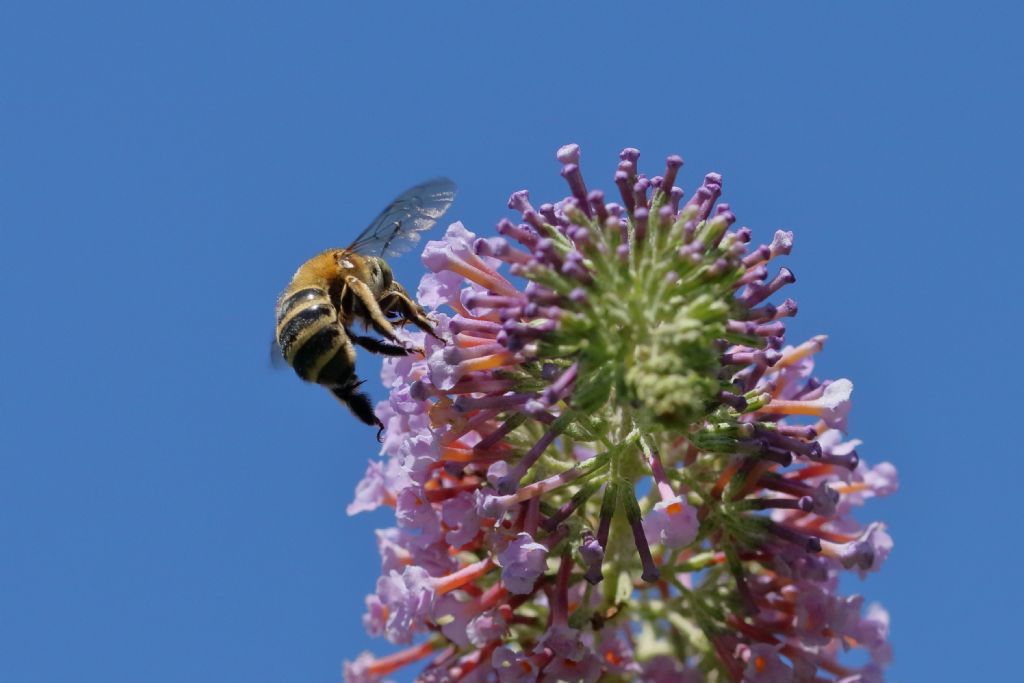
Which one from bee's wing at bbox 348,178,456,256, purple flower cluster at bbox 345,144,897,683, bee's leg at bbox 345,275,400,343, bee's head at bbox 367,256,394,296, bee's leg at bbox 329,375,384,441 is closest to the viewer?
purple flower cluster at bbox 345,144,897,683

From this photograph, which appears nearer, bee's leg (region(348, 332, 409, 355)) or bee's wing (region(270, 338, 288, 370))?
bee's leg (region(348, 332, 409, 355))

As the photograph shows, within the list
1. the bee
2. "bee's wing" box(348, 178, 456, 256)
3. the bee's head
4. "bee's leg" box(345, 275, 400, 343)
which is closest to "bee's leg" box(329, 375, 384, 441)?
the bee

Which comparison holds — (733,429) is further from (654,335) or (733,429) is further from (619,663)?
(619,663)

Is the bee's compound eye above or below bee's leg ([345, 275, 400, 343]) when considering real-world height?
above

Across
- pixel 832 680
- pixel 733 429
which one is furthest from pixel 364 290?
pixel 832 680

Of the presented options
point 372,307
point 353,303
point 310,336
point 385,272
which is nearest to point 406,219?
point 385,272

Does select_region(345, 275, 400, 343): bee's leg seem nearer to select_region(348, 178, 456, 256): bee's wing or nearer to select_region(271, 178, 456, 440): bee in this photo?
select_region(271, 178, 456, 440): bee

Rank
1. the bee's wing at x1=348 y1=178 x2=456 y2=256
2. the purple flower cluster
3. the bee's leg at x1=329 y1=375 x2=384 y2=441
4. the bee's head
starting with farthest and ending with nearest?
1. the bee's wing at x1=348 y1=178 x2=456 y2=256
2. the bee's head
3. the bee's leg at x1=329 y1=375 x2=384 y2=441
4. the purple flower cluster

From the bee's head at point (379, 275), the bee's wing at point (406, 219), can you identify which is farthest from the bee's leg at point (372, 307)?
the bee's wing at point (406, 219)
